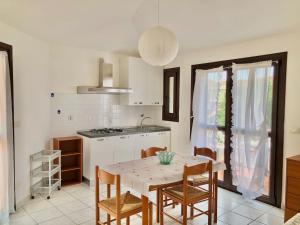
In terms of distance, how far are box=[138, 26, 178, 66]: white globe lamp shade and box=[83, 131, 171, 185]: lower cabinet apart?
2.26 metres

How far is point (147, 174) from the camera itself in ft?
8.19

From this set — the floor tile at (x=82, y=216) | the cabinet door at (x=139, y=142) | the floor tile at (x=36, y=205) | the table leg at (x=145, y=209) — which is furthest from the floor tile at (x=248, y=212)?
the floor tile at (x=36, y=205)

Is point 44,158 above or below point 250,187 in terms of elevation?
above

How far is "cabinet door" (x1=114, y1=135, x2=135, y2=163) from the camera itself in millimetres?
4496

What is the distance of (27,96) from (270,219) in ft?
12.1

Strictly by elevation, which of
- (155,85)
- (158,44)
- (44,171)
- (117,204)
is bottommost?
(44,171)

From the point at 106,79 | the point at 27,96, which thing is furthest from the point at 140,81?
the point at 27,96

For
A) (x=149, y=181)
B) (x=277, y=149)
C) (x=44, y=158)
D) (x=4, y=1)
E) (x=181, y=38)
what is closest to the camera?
(x=149, y=181)

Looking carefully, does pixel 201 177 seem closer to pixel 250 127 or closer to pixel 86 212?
pixel 250 127

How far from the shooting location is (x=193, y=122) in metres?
4.55

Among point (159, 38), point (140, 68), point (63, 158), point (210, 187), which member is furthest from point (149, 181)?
point (140, 68)

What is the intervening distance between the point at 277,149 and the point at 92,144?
284 centimetres

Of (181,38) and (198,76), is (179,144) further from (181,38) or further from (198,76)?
(181,38)

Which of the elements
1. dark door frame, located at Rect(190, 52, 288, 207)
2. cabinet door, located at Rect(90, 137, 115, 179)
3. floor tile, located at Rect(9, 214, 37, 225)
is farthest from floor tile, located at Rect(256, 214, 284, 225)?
floor tile, located at Rect(9, 214, 37, 225)
